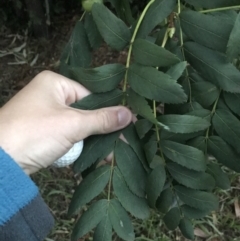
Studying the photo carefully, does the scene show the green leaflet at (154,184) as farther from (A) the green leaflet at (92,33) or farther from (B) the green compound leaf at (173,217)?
(A) the green leaflet at (92,33)

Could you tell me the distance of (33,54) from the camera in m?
2.00

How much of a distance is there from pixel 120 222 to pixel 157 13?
348 mm

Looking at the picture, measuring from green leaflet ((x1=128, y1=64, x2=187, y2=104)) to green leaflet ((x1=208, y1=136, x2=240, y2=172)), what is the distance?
15cm

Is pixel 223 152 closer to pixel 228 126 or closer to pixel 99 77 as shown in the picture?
pixel 228 126

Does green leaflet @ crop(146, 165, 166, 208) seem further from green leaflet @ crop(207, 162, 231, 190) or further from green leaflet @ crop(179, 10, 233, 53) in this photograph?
green leaflet @ crop(179, 10, 233, 53)

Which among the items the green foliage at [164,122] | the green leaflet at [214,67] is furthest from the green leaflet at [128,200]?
the green leaflet at [214,67]

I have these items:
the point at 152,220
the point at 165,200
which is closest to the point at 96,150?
the point at 165,200

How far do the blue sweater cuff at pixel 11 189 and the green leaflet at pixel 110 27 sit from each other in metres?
0.25

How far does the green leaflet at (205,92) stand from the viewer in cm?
81

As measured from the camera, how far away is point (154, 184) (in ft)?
2.56

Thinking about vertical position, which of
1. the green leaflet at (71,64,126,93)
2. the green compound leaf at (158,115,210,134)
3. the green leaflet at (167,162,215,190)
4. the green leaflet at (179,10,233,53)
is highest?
the green leaflet at (179,10,233,53)

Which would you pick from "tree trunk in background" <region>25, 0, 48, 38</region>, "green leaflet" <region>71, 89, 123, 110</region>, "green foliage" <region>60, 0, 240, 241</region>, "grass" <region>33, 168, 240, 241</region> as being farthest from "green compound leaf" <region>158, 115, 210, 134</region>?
"tree trunk in background" <region>25, 0, 48, 38</region>

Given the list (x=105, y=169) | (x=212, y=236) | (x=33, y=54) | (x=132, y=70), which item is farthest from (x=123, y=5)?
(x=33, y=54)

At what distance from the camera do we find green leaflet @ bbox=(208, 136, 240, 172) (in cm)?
81
